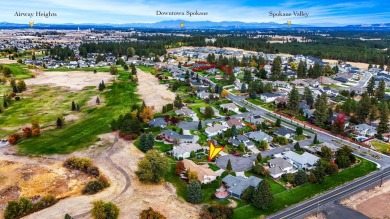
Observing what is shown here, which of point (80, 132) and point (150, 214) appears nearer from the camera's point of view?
point (150, 214)

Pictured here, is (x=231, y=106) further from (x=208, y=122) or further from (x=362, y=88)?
(x=362, y=88)

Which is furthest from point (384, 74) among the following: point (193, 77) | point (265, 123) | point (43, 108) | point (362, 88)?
point (43, 108)

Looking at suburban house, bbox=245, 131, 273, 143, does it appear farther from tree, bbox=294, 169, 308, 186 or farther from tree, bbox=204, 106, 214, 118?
tree, bbox=294, 169, 308, 186

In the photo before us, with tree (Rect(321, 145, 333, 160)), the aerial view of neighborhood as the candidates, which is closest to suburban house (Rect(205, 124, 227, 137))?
the aerial view of neighborhood

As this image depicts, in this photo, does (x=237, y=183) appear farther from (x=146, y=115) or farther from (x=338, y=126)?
(x=146, y=115)

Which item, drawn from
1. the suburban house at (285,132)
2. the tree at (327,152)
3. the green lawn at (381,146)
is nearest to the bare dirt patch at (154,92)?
the suburban house at (285,132)

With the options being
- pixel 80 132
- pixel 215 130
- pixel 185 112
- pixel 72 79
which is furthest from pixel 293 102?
pixel 72 79

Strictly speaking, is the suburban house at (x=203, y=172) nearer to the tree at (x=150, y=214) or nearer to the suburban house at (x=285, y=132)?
the tree at (x=150, y=214)
